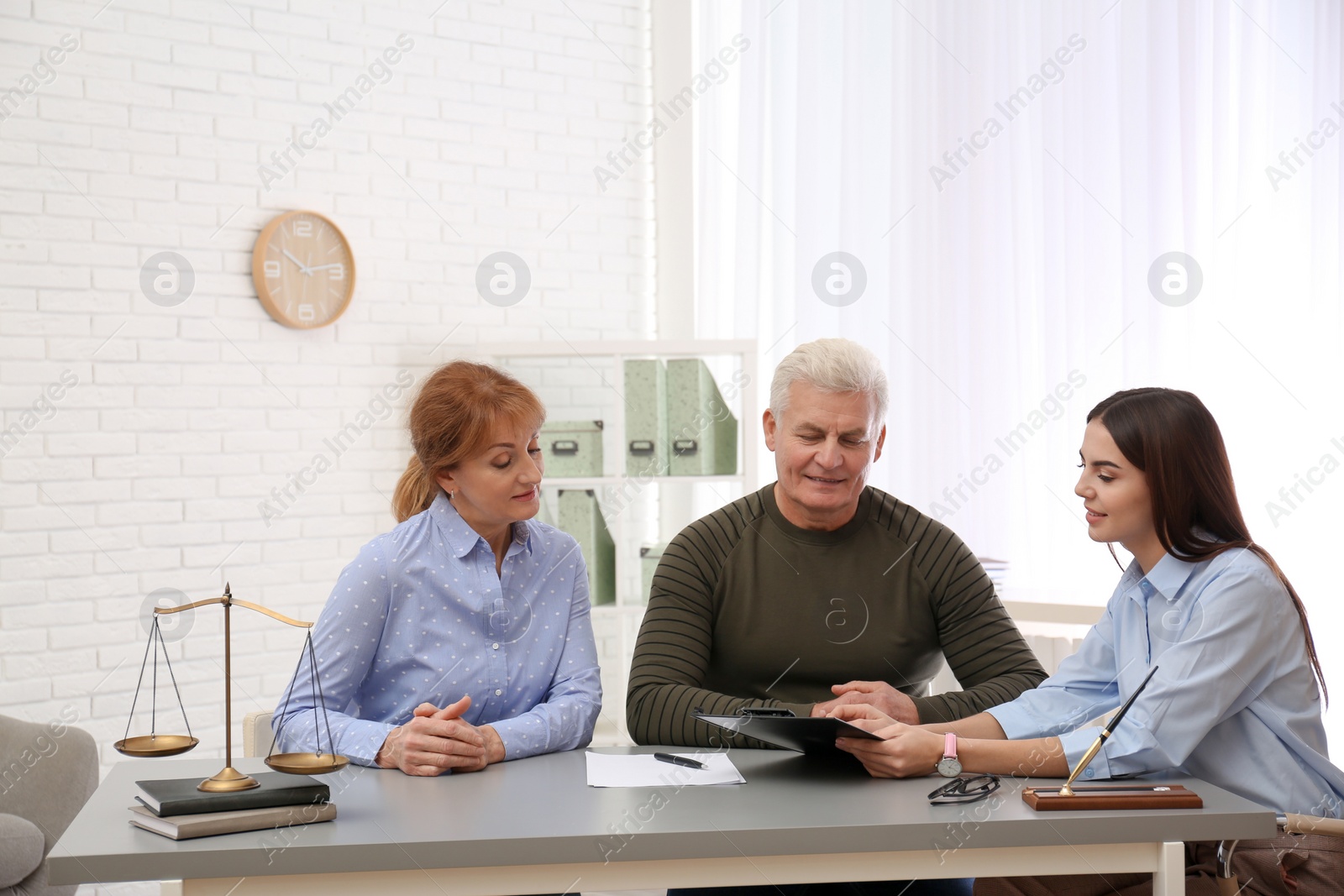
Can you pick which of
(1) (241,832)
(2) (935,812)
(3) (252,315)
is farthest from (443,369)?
(3) (252,315)

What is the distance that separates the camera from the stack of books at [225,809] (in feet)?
4.98

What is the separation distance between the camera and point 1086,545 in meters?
3.85

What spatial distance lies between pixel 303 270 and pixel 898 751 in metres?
3.18

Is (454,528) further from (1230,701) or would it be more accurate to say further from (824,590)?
(1230,701)

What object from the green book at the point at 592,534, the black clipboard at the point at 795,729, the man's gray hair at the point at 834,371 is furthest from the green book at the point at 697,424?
the black clipboard at the point at 795,729

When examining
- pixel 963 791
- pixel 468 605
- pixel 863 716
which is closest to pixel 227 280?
pixel 468 605

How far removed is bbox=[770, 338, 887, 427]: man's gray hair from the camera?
227 centimetres

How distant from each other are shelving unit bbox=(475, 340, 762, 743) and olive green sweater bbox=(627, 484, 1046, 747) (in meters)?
1.99

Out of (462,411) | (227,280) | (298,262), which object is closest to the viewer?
(462,411)

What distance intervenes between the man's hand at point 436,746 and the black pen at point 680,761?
0.91 feet

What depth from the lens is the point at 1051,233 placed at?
393cm

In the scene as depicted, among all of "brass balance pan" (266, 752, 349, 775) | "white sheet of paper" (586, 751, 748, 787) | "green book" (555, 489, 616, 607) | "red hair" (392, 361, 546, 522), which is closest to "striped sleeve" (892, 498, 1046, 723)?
"white sheet of paper" (586, 751, 748, 787)

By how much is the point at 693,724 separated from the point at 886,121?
2982 millimetres

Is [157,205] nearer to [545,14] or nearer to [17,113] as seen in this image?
[17,113]
